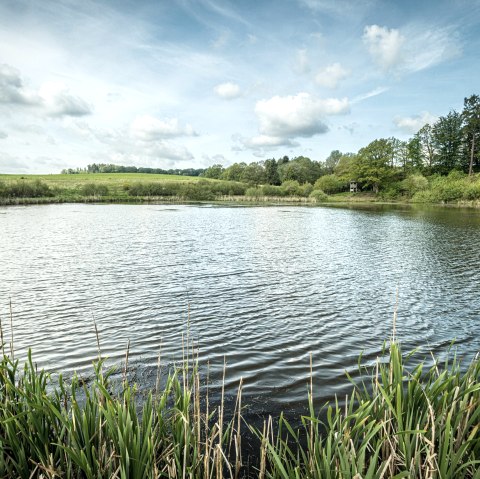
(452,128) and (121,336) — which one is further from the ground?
(452,128)

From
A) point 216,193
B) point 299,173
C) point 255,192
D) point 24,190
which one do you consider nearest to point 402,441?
point 24,190

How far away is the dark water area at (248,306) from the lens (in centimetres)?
923

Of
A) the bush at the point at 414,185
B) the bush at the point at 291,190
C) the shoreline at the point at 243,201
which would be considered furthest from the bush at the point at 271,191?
the bush at the point at 414,185

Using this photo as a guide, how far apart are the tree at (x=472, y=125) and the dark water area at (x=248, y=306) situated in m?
112

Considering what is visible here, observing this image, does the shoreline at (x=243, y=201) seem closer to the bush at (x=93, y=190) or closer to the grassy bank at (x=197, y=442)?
the bush at (x=93, y=190)

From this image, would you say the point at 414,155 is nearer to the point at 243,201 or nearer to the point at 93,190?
the point at 243,201

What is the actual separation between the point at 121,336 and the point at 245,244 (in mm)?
19836

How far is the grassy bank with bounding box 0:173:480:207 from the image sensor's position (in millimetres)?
93938

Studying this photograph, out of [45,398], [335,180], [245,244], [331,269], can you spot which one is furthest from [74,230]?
[335,180]

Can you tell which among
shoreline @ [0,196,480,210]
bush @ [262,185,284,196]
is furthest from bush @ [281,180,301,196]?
shoreline @ [0,196,480,210]

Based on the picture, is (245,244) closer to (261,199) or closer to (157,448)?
(157,448)

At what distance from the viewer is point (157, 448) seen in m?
4.61

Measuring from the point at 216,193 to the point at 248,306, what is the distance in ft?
412

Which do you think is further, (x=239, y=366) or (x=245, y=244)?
(x=245, y=244)
